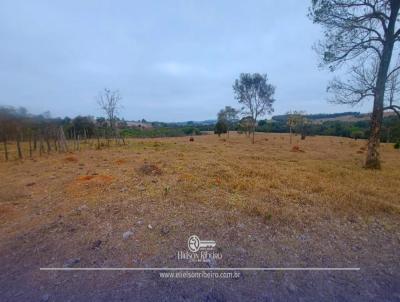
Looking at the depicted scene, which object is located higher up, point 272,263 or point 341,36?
point 341,36

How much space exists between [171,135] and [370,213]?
39174 mm

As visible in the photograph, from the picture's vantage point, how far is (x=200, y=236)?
3.16m

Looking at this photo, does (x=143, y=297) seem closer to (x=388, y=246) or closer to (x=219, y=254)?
(x=219, y=254)

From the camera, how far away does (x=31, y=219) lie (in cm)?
396

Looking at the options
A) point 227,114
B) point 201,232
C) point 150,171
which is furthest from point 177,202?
point 227,114

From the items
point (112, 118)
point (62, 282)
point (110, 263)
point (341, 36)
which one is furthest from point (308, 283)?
point (112, 118)

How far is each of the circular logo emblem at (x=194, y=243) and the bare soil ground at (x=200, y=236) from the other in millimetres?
76

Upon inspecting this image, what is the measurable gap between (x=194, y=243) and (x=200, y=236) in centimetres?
19

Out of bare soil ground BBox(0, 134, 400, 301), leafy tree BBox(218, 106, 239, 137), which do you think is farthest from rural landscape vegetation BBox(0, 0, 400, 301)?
leafy tree BBox(218, 106, 239, 137)

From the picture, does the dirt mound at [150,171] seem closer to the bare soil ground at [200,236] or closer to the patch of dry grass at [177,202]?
the patch of dry grass at [177,202]

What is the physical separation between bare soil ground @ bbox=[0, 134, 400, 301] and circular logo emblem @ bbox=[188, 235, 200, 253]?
0.08m

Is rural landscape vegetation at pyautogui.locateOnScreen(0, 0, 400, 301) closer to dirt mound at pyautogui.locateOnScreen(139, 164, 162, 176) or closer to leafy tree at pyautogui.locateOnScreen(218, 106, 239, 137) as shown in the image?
dirt mound at pyautogui.locateOnScreen(139, 164, 162, 176)

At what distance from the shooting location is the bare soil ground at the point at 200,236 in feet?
7.24

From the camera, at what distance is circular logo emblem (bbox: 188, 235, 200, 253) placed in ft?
9.52
